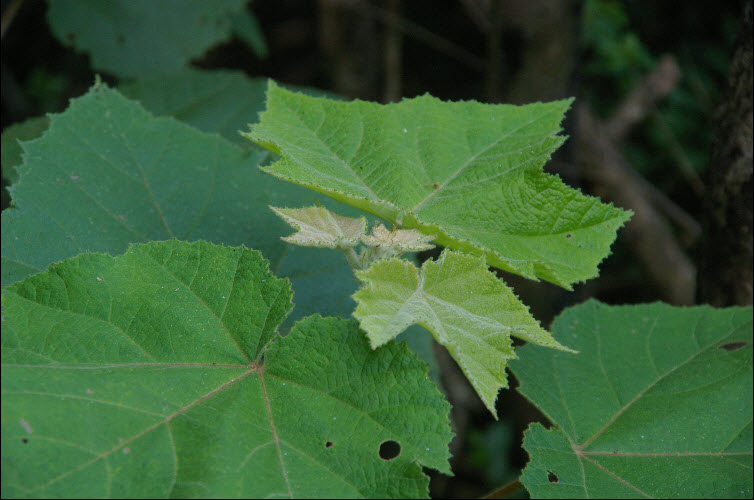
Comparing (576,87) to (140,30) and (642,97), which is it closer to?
(642,97)

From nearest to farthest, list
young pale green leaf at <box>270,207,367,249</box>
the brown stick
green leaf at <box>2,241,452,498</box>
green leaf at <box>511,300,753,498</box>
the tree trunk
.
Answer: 1. green leaf at <box>2,241,452,498</box>
2. young pale green leaf at <box>270,207,367,249</box>
3. green leaf at <box>511,300,753,498</box>
4. the tree trunk
5. the brown stick

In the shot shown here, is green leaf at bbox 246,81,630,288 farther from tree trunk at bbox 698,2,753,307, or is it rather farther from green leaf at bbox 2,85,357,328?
tree trunk at bbox 698,2,753,307

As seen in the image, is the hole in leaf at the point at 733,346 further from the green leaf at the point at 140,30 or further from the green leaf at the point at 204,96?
the green leaf at the point at 140,30

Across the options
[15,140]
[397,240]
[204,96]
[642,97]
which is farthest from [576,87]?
[15,140]

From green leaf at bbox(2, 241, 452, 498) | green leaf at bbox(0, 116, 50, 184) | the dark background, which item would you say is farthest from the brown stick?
green leaf at bbox(2, 241, 452, 498)

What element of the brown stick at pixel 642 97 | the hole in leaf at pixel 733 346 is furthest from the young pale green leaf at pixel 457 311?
the brown stick at pixel 642 97

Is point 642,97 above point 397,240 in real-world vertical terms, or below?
above
